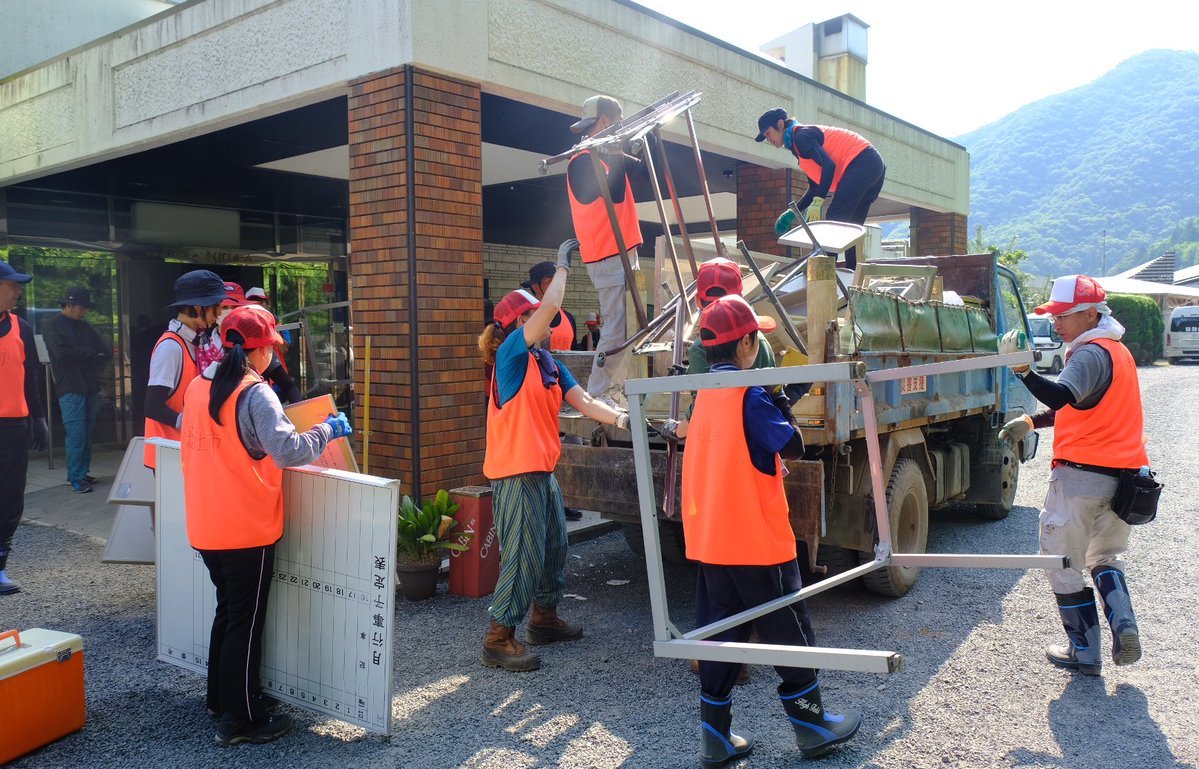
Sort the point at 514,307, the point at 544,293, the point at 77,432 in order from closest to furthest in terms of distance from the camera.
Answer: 1. the point at 514,307
2. the point at 544,293
3. the point at 77,432

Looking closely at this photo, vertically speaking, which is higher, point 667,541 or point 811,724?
point 667,541

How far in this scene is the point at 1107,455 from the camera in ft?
14.1

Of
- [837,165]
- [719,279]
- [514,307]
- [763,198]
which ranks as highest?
[763,198]

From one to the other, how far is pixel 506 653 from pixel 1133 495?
311 cm


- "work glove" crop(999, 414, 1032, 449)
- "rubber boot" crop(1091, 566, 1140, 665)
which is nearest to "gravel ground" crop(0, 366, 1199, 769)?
"rubber boot" crop(1091, 566, 1140, 665)

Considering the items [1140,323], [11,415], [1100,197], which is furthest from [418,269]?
[1100,197]

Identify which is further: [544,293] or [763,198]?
[763,198]

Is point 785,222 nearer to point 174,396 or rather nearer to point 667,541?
point 667,541

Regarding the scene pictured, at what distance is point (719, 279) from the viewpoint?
4402mm

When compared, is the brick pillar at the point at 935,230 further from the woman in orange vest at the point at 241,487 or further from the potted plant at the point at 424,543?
the woman in orange vest at the point at 241,487

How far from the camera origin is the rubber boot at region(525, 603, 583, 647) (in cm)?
481

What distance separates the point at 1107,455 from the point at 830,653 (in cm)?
237

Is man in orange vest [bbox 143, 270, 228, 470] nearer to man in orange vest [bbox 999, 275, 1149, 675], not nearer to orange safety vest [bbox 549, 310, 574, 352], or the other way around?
orange safety vest [bbox 549, 310, 574, 352]

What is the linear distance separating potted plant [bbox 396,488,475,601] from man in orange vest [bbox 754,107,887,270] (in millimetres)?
3137
